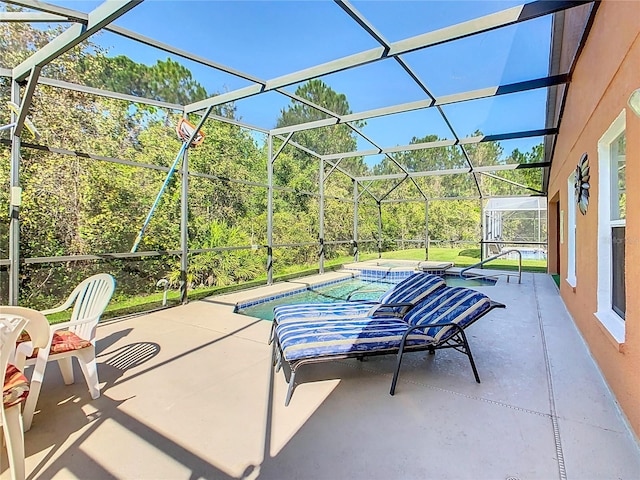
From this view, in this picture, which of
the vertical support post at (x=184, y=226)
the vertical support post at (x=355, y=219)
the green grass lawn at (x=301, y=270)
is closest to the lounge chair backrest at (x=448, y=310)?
the vertical support post at (x=184, y=226)

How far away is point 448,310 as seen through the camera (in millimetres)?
3182

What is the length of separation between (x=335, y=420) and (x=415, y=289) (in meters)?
2.02

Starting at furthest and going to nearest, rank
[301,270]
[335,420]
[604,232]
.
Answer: [301,270]
[604,232]
[335,420]

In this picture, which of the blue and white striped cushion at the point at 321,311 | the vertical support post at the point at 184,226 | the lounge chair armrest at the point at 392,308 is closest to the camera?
the blue and white striped cushion at the point at 321,311

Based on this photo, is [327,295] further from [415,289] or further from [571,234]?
[571,234]

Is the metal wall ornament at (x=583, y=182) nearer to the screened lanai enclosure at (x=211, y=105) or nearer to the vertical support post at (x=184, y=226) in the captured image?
the screened lanai enclosure at (x=211, y=105)

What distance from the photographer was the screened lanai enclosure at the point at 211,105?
3.79 meters

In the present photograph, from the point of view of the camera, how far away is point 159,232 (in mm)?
7434

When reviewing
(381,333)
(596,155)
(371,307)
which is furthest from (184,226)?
(596,155)

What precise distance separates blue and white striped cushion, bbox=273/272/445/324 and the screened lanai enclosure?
9.33 feet

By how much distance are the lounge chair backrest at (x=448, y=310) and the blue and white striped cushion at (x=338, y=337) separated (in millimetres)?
179

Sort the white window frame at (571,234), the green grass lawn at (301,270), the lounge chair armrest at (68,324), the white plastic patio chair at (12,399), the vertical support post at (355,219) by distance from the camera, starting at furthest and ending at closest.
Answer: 1. the vertical support post at (355,219)
2. the green grass lawn at (301,270)
3. the white window frame at (571,234)
4. the lounge chair armrest at (68,324)
5. the white plastic patio chair at (12,399)

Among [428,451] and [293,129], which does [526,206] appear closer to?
[293,129]

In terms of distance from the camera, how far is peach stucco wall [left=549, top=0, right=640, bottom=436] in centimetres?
204
